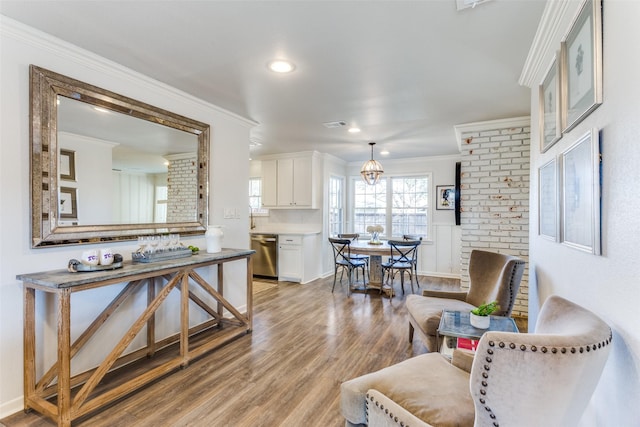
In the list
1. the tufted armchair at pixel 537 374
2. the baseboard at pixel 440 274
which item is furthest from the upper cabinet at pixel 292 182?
the tufted armchair at pixel 537 374

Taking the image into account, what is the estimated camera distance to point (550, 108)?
6.42ft

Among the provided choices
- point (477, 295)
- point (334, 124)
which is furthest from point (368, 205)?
point (477, 295)

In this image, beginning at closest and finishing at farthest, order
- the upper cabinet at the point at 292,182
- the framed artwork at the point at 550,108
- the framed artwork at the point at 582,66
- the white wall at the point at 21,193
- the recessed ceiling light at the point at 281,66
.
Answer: the framed artwork at the point at 582,66
the framed artwork at the point at 550,108
the white wall at the point at 21,193
the recessed ceiling light at the point at 281,66
the upper cabinet at the point at 292,182

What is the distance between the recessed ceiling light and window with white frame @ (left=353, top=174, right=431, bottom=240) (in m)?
4.59

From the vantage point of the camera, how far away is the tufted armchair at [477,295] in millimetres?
2439

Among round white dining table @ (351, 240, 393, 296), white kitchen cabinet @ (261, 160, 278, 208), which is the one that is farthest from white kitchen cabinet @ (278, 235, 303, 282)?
round white dining table @ (351, 240, 393, 296)

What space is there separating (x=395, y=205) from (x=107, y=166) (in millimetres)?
5341

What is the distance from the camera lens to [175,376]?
237 centimetres

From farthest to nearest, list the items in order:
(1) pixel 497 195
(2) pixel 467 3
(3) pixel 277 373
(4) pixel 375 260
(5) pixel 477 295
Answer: (4) pixel 375 260
(1) pixel 497 195
(5) pixel 477 295
(3) pixel 277 373
(2) pixel 467 3

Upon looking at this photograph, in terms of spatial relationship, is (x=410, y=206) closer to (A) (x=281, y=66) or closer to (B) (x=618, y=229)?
(A) (x=281, y=66)

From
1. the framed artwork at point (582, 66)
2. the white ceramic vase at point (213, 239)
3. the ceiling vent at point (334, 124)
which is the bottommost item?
the white ceramic vase at point (213, 239)

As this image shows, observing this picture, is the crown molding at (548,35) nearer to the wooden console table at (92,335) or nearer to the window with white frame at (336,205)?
the wooden console table at (92,335)

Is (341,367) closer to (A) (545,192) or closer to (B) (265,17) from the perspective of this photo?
(A) (545,192)

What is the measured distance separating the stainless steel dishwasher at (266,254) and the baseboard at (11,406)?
394 centimetres
